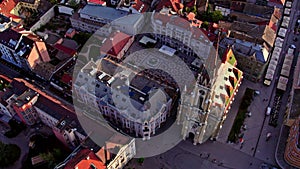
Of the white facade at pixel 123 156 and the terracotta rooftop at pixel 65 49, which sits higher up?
the terracotta rooftop at pixel 65 49

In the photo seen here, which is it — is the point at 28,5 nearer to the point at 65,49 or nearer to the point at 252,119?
the point at 65,49

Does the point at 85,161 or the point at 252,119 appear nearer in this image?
the point at 85,161

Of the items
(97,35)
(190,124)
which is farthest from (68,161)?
(97,35)

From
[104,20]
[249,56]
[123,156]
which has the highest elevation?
[104,20]

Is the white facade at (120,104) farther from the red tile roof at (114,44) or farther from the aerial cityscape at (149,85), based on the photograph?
the red tile roof at (114,44)

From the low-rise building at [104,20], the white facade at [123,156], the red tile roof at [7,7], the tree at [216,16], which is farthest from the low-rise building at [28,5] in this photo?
the white facade at [123,156]

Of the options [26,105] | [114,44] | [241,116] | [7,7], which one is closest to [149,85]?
[114,44]
